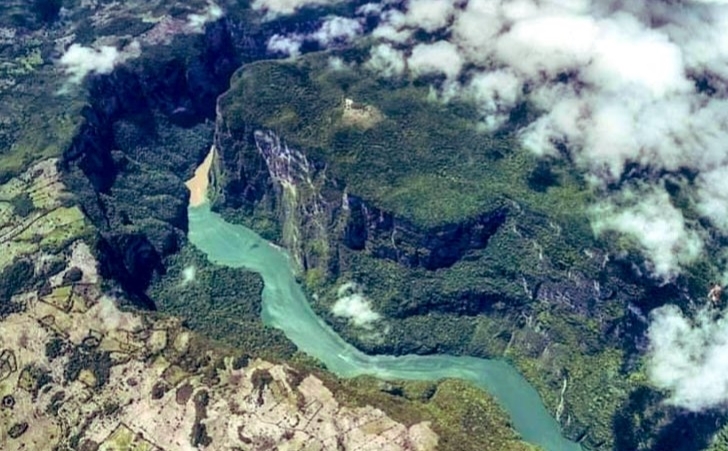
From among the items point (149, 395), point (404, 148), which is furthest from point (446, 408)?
point (404, 148)

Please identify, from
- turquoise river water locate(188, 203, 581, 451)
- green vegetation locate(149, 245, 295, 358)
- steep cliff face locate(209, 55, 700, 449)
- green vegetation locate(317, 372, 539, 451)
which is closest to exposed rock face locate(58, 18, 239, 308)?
green vegetation locate(149, 245, 295, 358)

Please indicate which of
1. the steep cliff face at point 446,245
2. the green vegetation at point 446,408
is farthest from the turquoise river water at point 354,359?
the green vegetation at point 446,408

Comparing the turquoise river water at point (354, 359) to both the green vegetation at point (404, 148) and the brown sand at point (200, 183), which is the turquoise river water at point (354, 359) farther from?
the green vegetation at point (404, 148)

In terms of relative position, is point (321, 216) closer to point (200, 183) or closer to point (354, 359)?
point (354, 359)

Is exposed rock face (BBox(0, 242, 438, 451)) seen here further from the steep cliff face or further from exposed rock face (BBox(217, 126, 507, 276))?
exposed rock face (BBox(217, 126, 507, 276))

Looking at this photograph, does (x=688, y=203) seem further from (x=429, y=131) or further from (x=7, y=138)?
(x=7, y=138)
